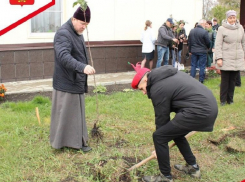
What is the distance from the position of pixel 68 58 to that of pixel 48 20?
650 cm

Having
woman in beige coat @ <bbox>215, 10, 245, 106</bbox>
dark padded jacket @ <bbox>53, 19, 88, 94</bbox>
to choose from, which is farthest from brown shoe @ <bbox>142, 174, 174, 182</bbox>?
woman in beige coat @ <bbox>215, 10, 245, 106</bbox>

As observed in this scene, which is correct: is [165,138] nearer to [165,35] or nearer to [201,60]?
[201,60]

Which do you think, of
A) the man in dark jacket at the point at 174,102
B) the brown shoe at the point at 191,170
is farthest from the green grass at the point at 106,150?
the man in dark jacket at the point at 174,102

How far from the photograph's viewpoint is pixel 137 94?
27.3 ft

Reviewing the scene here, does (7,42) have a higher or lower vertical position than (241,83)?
higher

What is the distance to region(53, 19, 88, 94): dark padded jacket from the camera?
13.6 ft

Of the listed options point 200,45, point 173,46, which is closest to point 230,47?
point 200,45

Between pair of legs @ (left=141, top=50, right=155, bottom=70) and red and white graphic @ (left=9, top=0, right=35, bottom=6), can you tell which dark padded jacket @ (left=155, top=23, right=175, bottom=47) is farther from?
red and white graphic @ (left=9, top=0, right=35, bottom=6)

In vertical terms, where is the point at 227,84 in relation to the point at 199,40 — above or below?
below

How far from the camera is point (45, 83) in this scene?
9.30 metres

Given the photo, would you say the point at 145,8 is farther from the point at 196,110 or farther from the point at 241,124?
the point at 196,110

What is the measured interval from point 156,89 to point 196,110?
44cm

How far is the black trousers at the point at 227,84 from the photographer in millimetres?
7160

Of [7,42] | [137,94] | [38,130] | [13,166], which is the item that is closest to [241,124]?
[137,94]
